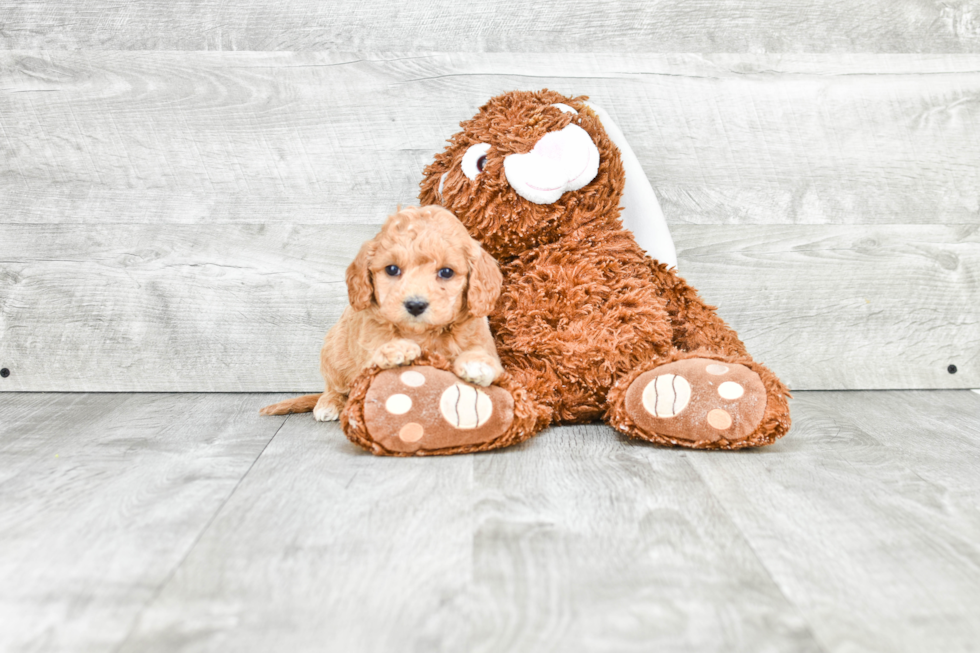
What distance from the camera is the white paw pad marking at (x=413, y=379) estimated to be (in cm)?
89

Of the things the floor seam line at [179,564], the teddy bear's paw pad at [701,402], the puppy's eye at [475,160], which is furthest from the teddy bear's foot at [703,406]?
the floor seam line at [179,564]

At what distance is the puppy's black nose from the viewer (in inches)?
35.2

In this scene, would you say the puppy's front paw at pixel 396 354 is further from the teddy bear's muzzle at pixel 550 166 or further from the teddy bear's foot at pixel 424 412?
the teddy bear's muzzle at pixel 550 166

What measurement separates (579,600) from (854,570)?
0.23 m

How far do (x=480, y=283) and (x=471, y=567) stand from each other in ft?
1.28

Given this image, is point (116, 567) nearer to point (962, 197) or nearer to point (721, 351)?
point (721, 351)

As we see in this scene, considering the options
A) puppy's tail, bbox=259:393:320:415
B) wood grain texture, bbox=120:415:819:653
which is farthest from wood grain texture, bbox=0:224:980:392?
wood grain texture, bbox=120:415:819:653

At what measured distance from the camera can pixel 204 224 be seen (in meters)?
1.31

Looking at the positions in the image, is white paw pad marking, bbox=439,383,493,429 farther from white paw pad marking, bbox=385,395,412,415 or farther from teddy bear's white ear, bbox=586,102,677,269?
teddy bear's white ear, bbox=586,102,677,269

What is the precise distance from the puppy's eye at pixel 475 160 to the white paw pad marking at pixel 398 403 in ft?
1.06

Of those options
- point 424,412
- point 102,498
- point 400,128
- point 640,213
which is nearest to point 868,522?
point 424,412

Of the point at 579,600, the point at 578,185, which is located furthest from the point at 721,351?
the point at 579,600

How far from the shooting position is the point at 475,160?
104 cm

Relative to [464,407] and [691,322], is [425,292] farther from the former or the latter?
[691,322]
